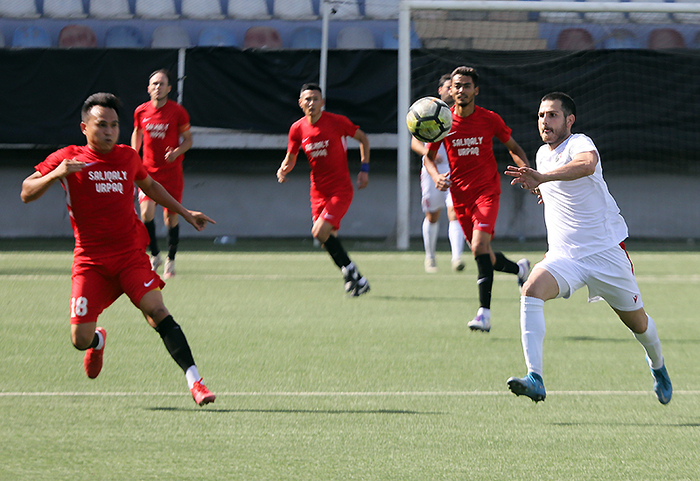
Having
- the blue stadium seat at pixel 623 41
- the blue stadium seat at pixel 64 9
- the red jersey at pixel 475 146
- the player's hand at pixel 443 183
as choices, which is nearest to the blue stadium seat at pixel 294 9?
the blue stadium seat at pixel 64 9

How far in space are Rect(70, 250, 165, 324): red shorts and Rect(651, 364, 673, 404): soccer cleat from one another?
2678 mm

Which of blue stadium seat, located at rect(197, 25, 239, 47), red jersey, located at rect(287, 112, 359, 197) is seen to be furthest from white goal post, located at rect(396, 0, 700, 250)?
blue stadium seat, located at rect(197, 25, 239, 47)

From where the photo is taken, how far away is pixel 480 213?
738 cm

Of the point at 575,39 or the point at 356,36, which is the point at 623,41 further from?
the point at 356,36

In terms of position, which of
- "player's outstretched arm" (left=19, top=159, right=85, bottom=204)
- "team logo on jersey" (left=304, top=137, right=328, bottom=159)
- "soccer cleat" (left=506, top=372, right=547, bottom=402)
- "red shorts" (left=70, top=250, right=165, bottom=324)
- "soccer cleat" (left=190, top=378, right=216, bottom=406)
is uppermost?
"player's outstretched arm" (left=19, top=159, right=85, bottom=204)

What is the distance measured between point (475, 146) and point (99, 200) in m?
3.78

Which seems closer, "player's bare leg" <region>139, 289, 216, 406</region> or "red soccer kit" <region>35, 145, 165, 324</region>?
"player's bare leg" <region>139, 289, 216, 406</region>

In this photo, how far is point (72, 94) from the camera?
16531mm

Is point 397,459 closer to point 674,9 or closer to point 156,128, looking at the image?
point 156,128

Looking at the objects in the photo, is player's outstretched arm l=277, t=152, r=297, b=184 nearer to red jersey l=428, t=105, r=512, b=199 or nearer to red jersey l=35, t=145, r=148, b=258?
red jersey l=428, t=105, r=512, b=199

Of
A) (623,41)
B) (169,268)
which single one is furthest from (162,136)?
(623,41)

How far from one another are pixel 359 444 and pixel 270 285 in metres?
6.26

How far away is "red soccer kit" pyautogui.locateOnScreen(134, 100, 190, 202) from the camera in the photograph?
1008 centimetres

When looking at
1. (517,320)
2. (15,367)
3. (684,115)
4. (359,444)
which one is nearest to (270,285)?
(517,320)
